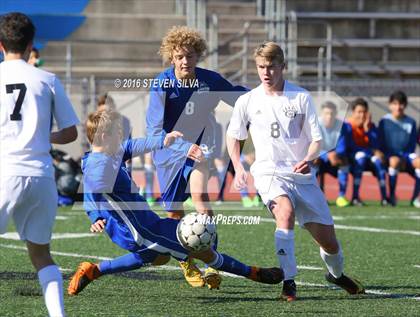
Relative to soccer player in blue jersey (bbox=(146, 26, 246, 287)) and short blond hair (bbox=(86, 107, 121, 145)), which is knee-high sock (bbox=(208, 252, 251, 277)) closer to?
soccer player in blue jersey (bbox=(146, 26, 246, 287))

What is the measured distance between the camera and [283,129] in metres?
6.96

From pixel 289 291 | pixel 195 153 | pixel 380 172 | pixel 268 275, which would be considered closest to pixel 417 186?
pixel 380 172

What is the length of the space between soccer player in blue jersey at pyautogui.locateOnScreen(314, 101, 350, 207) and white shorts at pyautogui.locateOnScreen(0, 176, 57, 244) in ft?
32.1

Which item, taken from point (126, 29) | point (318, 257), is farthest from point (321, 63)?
point (318, 257)

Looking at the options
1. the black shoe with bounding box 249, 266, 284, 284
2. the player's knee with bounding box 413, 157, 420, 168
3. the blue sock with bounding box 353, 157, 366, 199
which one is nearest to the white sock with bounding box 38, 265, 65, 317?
the black shoe with bounding box 249, 266, 284, 284

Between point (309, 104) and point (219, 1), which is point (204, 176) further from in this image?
point (219, 1)

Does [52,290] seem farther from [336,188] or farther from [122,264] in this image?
[336,188]

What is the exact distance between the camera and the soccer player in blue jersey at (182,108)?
7.65 meters

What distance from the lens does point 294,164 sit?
6.95 metres

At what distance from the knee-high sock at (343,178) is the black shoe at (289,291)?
7.91 meters

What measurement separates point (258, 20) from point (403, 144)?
245 inches

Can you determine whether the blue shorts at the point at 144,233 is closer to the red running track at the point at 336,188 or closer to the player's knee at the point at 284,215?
the player's knee at the point at 284,215

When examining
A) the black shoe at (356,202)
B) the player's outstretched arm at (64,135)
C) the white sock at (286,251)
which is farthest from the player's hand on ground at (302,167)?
the black shoe at (356,202)

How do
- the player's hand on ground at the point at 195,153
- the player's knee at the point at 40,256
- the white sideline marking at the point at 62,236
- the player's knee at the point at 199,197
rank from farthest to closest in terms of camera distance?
the white sideline marking at the point at 62,236, the player's knee at the point at 199,197, the player's hand on ground at the point at 195,153, the player's knee at the point at 40,256
